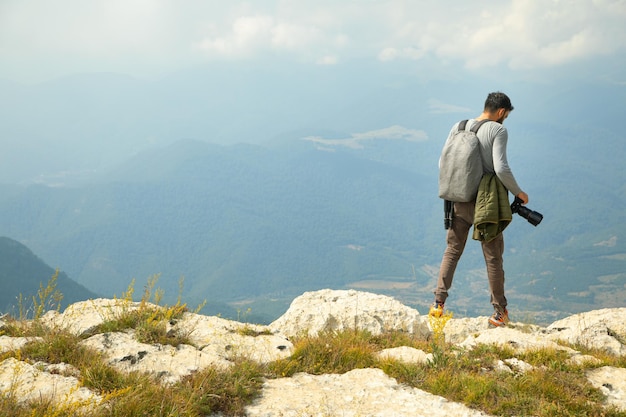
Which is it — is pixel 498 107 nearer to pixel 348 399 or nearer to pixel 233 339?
pixel 348 399

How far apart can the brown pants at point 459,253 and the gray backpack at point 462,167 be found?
0.29m

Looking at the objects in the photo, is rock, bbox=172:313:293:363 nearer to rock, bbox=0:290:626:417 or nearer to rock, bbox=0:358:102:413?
rock, bbox=0:290:626:417

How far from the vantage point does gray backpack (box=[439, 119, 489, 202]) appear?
21.9 ft

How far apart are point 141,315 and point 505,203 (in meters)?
5.07

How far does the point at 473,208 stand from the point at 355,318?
239 centimetres

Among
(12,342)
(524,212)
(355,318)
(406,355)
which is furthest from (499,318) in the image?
(12,342)

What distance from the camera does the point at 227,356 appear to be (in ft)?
16.6

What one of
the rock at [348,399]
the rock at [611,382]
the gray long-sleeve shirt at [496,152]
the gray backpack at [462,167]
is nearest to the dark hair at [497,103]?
the gray backpack at [462,167]

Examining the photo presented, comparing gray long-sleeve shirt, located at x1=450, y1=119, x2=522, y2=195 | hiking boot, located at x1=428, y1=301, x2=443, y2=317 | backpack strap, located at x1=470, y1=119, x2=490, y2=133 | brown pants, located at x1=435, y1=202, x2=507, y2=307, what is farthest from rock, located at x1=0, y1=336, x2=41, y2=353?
backpack strap, located at x1=470, y1=119, x2=490, y2=133

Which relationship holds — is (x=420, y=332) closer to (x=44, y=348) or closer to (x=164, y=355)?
(x=164, y=355)

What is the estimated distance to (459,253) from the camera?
24.2 ft

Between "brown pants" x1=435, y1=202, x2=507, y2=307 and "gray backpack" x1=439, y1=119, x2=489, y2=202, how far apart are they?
0.29 metres

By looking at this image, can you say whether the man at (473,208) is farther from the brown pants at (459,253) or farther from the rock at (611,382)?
the rock at (611,382)

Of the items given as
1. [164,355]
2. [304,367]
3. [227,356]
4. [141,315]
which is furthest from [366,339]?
→ [141,315]
